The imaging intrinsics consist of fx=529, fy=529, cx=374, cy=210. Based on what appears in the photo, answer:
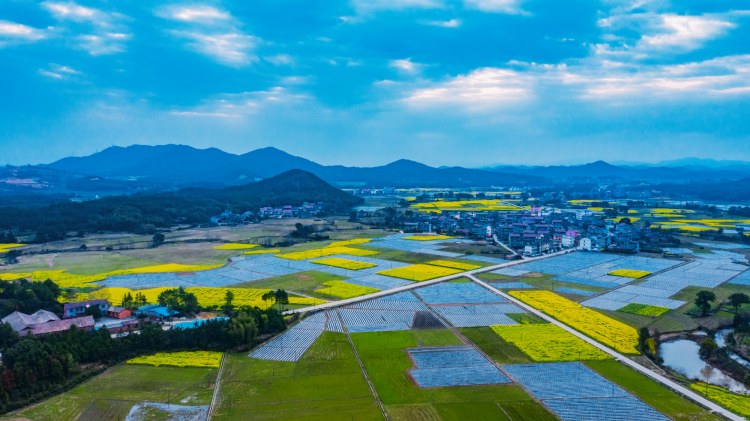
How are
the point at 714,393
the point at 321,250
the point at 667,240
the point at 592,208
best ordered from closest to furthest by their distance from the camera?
1. the point at 714,393
2. the point at 321,250
3. the point at 667,240
4. the point at 592,208

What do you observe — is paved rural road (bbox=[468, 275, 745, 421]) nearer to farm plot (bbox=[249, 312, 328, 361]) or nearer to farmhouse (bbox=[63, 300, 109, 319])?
farm plot (bbox=[249, 312, 328, 361])

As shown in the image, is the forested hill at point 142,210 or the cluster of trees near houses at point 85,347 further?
the forested hill at point 142,210

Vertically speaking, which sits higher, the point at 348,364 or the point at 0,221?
the point at 0,221

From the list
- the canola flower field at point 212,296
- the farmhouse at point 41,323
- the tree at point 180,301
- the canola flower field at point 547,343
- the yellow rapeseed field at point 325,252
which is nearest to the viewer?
the canola flower field at point 547,343

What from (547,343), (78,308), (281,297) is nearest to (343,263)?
(281,297)

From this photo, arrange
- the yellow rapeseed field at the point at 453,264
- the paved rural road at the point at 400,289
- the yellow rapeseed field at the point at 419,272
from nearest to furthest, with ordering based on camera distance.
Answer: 1. the paved rural road at the point at 400,289
2. the yellow rapeseed field at the point at 419,272
3. the yellow rapeseed field at the point at 453,264

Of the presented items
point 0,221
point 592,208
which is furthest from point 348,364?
point 592,208

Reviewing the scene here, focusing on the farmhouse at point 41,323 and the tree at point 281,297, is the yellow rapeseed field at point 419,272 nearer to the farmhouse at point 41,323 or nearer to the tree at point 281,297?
the tree at point 281,297

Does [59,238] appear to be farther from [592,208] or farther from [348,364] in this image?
[592,208]

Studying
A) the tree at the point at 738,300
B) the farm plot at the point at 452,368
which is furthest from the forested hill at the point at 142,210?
the tree at the point at 738,300
